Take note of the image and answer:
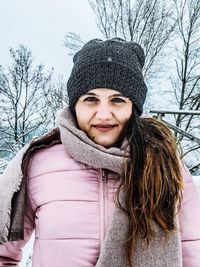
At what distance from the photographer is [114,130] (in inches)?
48.4

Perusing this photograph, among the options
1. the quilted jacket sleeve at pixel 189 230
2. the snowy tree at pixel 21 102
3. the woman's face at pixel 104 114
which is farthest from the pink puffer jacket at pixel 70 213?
the snowy tree at pixel 21 102

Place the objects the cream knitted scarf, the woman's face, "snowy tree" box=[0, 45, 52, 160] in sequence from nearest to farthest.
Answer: the cream knitted scarf, the woman's face, "snowy tree" box=[0, 45, 52, 160]

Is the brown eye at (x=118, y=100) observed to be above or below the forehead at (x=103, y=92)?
below

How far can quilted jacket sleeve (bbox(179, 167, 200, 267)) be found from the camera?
119 centimetres

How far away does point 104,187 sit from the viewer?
1187 mm

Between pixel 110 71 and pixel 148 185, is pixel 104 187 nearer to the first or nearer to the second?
pixel 148 185

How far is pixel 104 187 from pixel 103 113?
24 cm

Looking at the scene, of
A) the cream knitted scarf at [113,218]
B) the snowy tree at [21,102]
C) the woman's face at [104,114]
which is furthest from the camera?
the snowy tree at [21,102]

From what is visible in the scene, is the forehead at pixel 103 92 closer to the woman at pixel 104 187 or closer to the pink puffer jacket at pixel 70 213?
the woman at pixel 104 187

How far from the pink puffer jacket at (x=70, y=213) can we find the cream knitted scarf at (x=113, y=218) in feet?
0.13

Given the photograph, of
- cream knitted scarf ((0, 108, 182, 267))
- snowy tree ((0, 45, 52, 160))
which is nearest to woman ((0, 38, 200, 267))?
cream knitted scarf ((0, 108, 182, 267))

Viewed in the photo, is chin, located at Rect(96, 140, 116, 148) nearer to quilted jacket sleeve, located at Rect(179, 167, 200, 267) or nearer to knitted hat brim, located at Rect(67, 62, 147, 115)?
knitted hat brim, located at Rect(67, 62, 147, 115)

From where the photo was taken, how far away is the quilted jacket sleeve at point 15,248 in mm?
1264

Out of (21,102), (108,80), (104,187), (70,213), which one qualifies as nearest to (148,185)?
(104,187)
